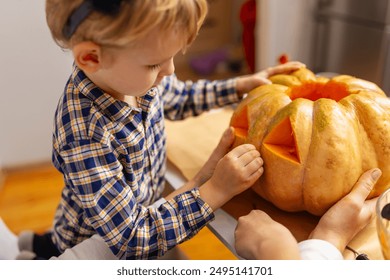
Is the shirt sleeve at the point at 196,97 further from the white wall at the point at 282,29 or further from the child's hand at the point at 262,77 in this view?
the white wall at the point at 282,29

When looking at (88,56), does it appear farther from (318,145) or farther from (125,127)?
(318,145)

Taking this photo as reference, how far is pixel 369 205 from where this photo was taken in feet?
2.07

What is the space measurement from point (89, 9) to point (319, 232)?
17.0 inches

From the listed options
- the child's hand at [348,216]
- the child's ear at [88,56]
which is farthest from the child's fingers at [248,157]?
the child's ear at [88,56]

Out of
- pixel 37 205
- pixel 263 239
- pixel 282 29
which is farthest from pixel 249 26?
pixel 263 239

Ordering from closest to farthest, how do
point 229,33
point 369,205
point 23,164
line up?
point 369,205, point 23,164, point 229,33

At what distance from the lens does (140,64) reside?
1.98ft

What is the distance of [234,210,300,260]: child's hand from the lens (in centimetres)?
56

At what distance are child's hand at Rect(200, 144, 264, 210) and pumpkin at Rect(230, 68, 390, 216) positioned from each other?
0.02 m

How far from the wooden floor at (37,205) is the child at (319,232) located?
2.49ft
